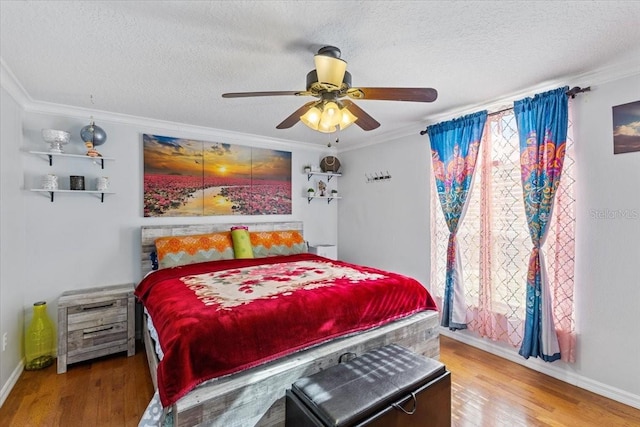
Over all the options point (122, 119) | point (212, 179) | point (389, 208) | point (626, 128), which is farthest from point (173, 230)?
point (626, 128)

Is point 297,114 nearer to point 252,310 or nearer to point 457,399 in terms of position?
point 252,310

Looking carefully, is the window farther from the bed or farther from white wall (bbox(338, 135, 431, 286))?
the bed

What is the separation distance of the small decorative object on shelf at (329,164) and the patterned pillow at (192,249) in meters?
1.84

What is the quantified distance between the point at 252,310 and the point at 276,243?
2.04m

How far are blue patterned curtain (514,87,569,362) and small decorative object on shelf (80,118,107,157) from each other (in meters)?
3.90

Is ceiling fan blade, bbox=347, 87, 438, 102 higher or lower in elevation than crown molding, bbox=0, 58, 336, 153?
lower

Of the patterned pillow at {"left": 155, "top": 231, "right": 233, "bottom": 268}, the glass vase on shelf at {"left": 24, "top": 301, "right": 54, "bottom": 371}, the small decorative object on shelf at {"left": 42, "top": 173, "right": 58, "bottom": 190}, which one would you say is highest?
the small decorative object on shelf at {"left": 42, "top": 173, "right": 58, "bottom": 190}

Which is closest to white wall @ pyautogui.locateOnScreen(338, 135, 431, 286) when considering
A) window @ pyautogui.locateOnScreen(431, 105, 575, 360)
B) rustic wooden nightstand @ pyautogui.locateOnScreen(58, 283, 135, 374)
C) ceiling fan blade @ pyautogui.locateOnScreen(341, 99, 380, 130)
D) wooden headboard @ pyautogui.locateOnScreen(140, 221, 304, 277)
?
window @ pyautogui.locateOnScreen(431, 105, 575, 360)

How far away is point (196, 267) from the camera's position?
3.03 m

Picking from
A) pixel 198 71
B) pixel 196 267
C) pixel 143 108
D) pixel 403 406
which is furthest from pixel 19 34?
pixel 403 406

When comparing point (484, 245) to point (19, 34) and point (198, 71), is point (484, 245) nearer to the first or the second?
point (198, 71)

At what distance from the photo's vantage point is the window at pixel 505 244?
2.44 meters

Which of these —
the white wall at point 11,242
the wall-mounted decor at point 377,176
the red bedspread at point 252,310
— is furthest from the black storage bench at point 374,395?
the wall-mounted decor at point 377,176

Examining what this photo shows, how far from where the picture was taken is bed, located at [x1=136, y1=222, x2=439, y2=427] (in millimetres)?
1548
